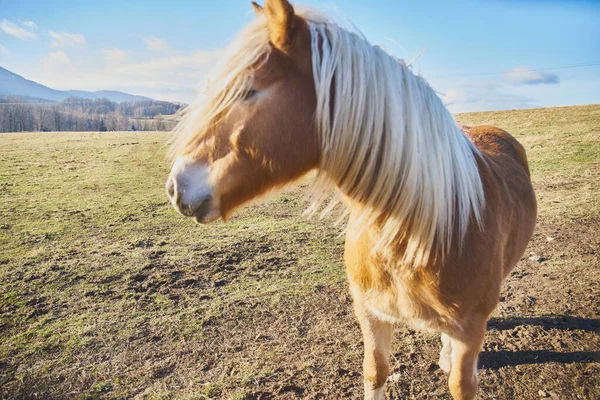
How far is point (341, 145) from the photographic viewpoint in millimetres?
1431

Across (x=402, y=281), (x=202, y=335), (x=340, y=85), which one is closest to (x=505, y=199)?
(x=402, y=281)

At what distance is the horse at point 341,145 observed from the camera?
139 centimetres

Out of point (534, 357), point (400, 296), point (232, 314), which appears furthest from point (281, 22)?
point (534, 357)

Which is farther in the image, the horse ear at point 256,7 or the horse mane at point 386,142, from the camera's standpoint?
the horse ear at point 256,7

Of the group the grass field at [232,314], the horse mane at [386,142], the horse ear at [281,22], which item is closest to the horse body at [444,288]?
the horse mane at [386,142]

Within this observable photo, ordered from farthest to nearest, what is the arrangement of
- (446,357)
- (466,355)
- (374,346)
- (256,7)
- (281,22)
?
(446,357) → (374,346) → (466,355) → (256,7) → (281,22)

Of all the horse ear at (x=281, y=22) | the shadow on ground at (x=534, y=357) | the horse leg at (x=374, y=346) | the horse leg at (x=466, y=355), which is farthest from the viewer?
the shadow on ground at (x=534, y=357)

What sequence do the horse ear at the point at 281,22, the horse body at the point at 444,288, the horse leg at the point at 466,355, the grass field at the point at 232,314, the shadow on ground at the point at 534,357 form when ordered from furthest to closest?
the shadow on ground at the point at 534,357, the grass field at the point at 232,314, the horse leg at the point at 466,355, the horse body at the point at 444,288, the horse ear at the point at 281,22

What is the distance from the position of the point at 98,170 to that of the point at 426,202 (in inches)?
483

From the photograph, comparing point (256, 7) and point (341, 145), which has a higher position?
point (256, 7)

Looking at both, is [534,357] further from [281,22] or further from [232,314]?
[281,22]

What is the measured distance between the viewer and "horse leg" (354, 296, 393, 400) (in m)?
2.21

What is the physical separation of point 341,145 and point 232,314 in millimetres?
2620

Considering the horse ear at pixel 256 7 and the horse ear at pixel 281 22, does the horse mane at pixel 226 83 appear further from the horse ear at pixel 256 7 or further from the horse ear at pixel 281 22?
the horse ear at pixel 256 7
